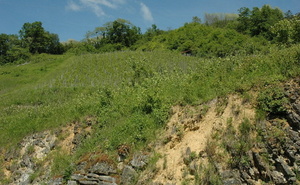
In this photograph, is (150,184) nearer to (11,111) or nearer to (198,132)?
(198,132)

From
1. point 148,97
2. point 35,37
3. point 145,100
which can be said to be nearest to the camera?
point 148,97

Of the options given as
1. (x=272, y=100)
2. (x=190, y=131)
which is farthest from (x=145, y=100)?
(x=272, y=100)

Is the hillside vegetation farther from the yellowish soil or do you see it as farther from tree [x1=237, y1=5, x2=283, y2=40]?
tree [x1=237, y1=5, x2=283, y2=40]

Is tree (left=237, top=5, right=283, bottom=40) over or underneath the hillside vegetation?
over

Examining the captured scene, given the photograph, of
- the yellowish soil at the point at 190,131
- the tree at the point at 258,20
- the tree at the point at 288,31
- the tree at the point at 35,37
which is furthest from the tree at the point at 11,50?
the yellowish soil at the point at 190,131

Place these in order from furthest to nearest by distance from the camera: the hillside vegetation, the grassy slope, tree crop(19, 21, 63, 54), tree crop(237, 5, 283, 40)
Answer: tree crop(19, 21, 63, 54) → tree crop(237, 5, 283, 40) → the grassy slope → the hillside vegetation

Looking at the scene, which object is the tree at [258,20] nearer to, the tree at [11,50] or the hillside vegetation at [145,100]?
the hillside vegetation at [145,100]

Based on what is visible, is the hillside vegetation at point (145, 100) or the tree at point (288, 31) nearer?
the hillside vegetation at point (145, 100)

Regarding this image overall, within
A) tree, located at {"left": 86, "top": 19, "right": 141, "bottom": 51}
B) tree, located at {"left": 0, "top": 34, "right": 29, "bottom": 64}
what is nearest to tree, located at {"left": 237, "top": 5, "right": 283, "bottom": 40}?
tree, located at {"left": 86, "top": 19, "right": 141, "bottom": 51}

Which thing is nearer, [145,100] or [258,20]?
[145,100]

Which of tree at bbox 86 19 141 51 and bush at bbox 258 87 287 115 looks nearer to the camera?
bush at bbox 258 87 287 115

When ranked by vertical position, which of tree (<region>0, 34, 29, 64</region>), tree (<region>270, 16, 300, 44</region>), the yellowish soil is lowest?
the yellowish soil

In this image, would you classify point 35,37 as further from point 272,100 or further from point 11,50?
point 272,100

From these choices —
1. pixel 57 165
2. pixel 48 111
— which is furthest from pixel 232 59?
pixel 48 111
